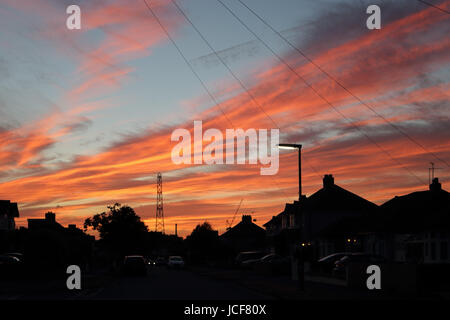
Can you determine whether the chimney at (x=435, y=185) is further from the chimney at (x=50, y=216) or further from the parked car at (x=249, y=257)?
the chimney at (x=50, y=216)

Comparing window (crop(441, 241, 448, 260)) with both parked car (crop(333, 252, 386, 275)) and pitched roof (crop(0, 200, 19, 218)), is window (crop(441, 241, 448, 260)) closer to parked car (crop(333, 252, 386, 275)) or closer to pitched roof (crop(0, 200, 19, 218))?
parked car (crop(333, 252, 386, 275))

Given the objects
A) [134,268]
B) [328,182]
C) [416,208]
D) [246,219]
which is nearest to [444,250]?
[416,208]

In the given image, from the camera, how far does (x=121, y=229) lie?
11412 centimetres

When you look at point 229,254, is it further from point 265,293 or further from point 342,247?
point 265,293

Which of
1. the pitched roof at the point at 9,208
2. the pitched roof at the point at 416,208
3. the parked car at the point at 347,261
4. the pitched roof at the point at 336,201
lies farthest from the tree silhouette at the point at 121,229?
the parked car at the point at 347,261

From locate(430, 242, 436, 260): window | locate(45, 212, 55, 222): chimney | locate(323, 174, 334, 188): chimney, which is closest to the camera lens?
locate(430, 242, 436, 260): window

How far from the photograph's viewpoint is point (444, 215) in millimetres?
49781

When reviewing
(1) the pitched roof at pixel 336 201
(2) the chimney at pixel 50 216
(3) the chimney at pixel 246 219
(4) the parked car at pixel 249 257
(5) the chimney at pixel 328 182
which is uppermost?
(5) the chimney at pixel 328 182

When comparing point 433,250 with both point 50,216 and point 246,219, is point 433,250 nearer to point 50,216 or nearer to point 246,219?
point 246,219

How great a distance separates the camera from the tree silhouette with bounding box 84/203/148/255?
113438 millimetres

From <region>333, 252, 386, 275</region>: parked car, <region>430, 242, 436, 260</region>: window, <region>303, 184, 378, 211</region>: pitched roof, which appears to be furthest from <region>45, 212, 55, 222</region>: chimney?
<region>333, 252, 386, 275</region>: parked car

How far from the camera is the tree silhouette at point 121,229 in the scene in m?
113
